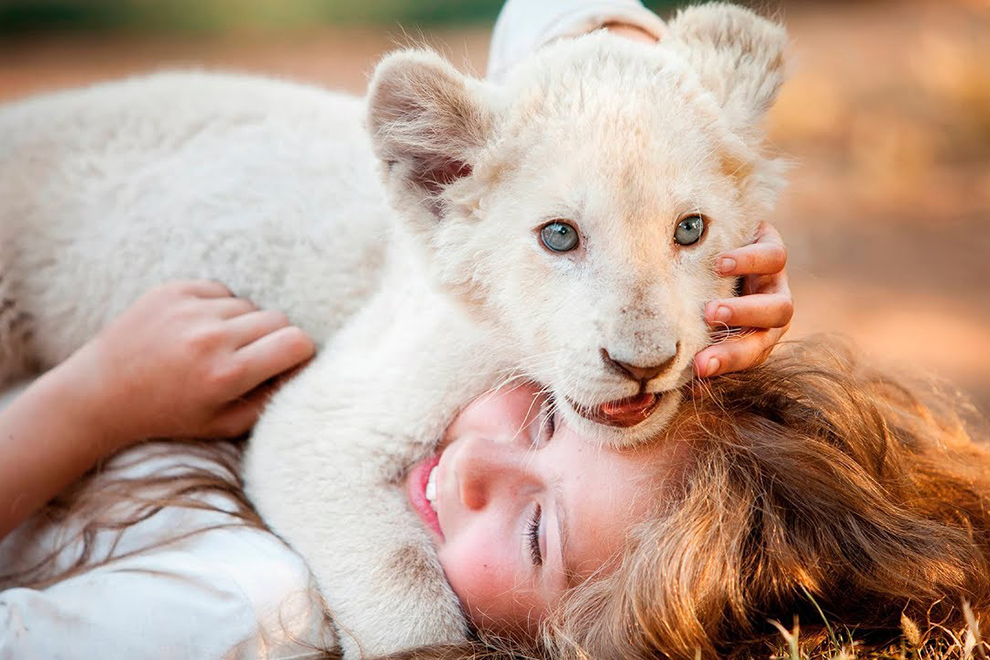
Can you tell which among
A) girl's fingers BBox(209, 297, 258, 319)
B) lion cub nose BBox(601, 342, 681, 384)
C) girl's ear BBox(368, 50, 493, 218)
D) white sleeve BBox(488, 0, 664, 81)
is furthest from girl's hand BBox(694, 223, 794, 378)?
girl's fingers BBox(209, 297, 258, 319)

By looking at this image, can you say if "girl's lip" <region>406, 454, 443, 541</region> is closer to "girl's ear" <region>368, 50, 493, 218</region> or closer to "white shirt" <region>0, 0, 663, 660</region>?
"white shirt" <region>0, 0, 663, 660</region>

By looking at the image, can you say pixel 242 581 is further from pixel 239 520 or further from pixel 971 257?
pixel 971 257

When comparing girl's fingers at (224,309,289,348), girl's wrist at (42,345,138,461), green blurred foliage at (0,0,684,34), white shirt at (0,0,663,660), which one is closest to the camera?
white shirt at (0,0,663,660)

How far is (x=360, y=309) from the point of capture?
2838mm

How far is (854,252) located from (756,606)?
471 centimetres

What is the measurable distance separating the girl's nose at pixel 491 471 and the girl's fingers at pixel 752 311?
1.81 ft

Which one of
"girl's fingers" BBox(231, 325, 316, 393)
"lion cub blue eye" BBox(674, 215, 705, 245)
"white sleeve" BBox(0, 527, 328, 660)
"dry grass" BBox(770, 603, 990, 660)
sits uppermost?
"lion cub blue eye" BBox(674, 215, 705, 245)

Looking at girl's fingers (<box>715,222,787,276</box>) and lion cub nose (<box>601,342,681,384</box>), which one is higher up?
girl's fingers (<box>715,222,787,276</box>)

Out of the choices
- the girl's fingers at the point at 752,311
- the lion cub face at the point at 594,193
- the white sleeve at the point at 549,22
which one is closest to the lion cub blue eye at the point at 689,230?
the lion cub face at the point at 594,193

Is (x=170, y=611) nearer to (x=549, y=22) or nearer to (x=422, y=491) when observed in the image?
(x=422, y=491)

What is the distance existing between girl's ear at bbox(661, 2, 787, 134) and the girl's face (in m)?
0.81

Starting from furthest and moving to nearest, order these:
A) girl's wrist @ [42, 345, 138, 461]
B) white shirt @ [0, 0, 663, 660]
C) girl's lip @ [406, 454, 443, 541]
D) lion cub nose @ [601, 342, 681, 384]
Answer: girl's wrist @ [42, 345, 138, 461] → girl's lip @ [406, 454, 443, 541] → white shirt @ [0, 0, 663, 660] → lion cub nose @ [601, 342, 681, 384]

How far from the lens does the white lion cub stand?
6.52 ft

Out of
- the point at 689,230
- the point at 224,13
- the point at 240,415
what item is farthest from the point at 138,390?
the point at 224,13
